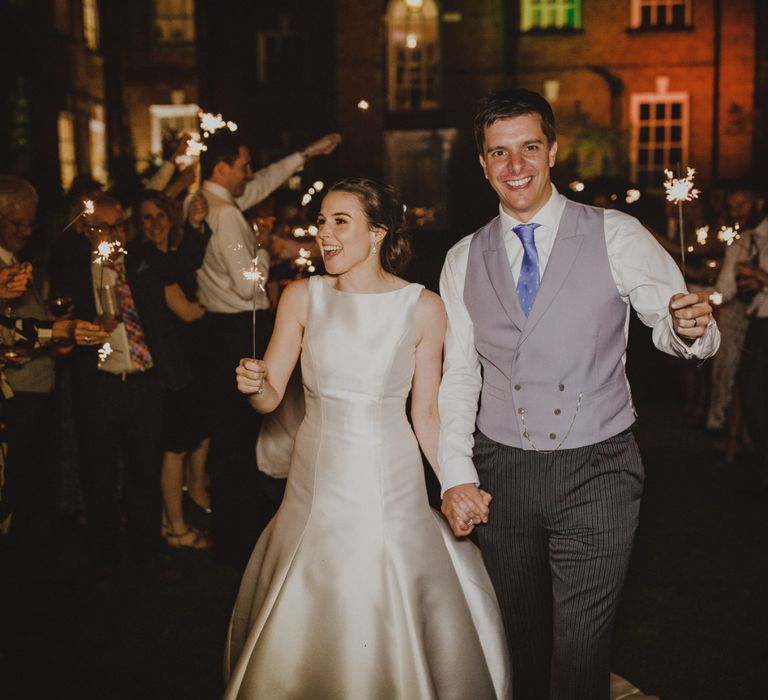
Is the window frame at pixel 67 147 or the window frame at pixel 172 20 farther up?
the window frame at pixel 172 20

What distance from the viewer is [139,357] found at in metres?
4.72

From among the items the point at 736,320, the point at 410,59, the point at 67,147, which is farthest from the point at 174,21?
the point at 736,320

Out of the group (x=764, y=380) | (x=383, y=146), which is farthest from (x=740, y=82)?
(x=764, y=380)

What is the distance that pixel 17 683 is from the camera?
12.5 feet

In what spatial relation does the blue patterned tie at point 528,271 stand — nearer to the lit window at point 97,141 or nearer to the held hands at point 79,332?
the held hands at point 79,332

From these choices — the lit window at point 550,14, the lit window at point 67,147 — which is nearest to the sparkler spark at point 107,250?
the lit window at point 67,147

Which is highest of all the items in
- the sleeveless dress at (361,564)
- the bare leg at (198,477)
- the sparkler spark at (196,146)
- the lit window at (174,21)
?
the lit window at (174,21)

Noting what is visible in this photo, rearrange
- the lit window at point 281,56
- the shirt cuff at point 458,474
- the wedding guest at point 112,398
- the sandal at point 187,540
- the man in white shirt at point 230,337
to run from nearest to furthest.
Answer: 1. the shirt cuff at point 458,474
2. the wedding guest at point 112,398
3. the man in white shirt at point 230,337
4. the sandal at point 187,540
5. the lit window at point 281,56

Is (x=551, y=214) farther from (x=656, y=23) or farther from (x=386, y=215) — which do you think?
(x=656, y=23)

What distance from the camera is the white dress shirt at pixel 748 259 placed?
6336 mm

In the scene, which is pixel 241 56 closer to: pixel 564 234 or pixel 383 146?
pixel 383 146

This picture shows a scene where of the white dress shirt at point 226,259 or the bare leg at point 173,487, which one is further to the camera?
the bare leg at point 173,487

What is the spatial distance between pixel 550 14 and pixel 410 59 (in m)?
3.45

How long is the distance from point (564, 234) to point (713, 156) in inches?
724
